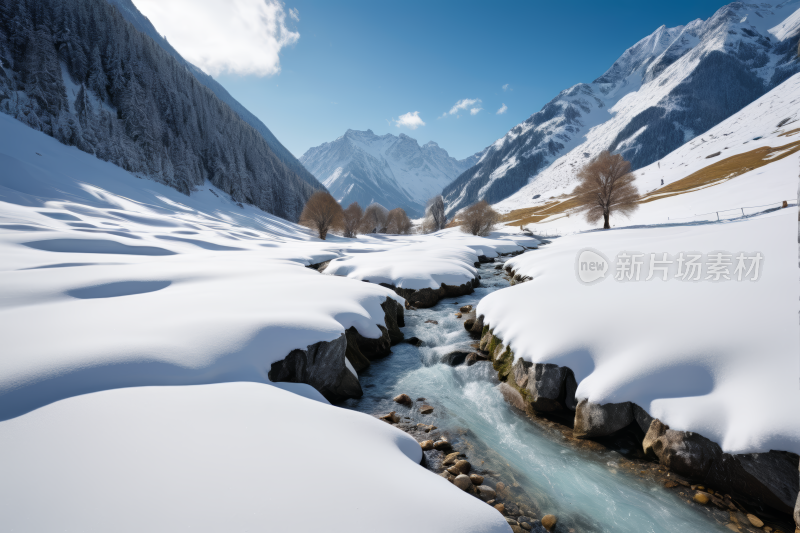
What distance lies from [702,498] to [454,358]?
5.89 metres

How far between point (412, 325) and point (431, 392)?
15.4ft

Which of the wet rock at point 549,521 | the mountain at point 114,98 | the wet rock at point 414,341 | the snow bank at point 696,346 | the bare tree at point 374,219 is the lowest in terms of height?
the wet rock at point 549,521

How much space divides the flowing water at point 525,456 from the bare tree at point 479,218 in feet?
154

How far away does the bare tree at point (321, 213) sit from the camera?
47.5m

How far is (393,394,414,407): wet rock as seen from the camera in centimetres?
749

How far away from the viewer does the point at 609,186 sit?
33.0m

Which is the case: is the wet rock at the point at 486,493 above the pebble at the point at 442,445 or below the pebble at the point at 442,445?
below

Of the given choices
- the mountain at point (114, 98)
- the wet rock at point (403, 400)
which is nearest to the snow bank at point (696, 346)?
the wet rock at point (403, 400)

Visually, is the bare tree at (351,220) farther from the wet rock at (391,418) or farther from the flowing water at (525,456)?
the wet rock at (391,418)

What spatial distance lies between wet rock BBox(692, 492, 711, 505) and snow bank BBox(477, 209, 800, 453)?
93 centimetres

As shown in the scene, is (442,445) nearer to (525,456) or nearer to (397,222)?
(525,456)

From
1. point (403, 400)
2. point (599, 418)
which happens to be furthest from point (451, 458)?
point (599, 418)

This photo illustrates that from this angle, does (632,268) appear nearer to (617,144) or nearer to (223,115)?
(223,115)

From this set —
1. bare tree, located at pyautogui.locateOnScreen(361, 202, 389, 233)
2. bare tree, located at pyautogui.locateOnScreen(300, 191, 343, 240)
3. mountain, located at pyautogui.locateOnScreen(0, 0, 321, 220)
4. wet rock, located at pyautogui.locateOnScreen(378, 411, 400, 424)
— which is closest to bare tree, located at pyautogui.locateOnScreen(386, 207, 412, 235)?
bare tree, located at pyautogui.locateOnScreen(361, 202, 389, 233)
